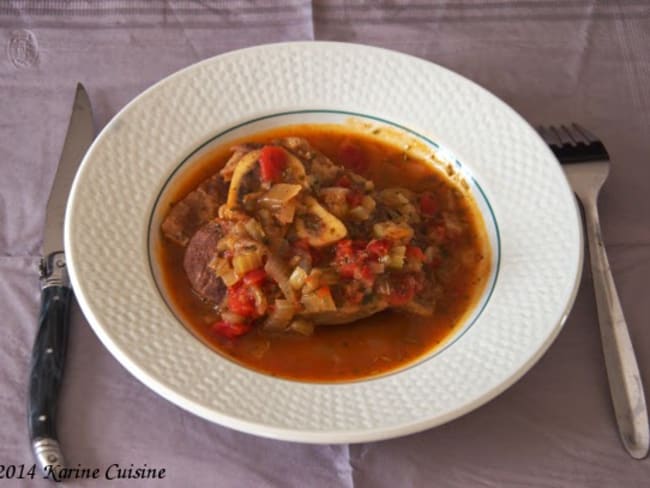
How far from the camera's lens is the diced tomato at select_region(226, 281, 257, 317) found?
2945 millimetres

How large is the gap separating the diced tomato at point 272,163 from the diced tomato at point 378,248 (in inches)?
21.0

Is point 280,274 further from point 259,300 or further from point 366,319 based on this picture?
point 366,319

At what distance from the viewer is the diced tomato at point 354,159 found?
3.62m

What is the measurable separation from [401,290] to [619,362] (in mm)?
914

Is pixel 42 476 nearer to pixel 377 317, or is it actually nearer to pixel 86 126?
pixel 377 317

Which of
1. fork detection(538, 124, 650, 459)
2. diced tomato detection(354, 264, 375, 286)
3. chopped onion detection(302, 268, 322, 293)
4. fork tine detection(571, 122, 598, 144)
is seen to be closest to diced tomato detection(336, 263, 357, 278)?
diced tomato detection(354, 264, 375, 286)

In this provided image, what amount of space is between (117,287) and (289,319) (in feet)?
2.26

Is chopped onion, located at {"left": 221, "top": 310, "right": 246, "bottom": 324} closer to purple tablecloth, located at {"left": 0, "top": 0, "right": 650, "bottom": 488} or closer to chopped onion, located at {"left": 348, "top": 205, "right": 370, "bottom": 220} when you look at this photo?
purple tablecloth, located at {"left": 0, "top": 0, "right": 650, "bottom": 488}

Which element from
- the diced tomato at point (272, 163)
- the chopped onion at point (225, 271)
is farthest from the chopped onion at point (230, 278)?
→ the diced tomato at point (272, 163)

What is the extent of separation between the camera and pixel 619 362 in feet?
9.56

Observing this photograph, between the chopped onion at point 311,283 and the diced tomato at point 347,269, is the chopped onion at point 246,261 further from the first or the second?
the diced tomato at point 347,269

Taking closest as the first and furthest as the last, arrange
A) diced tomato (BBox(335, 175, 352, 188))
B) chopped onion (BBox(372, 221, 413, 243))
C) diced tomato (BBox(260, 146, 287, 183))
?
chopped onion (BBox(372, 221, 413, 243)), diced tomato (BBox(260, 146, 287, 183)), diced tomato (BBox(335, 175, 352, 188))

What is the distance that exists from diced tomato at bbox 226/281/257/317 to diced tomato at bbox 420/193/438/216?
0.96 meters

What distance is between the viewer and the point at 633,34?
4.38 meters
